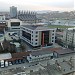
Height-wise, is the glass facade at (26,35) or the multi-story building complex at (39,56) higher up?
the glass facade at (26,35)

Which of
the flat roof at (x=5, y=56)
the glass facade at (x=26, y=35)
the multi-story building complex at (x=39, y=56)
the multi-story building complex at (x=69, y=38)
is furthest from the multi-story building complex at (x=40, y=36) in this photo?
the flat roof at (x=5, y=56)

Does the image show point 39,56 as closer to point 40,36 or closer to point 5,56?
point 5,56

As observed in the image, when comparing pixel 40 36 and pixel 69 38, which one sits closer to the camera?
pixel 40 36

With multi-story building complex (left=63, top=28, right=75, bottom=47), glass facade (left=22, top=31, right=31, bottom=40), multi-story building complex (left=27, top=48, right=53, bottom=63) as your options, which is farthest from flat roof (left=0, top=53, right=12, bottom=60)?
multi-story building complex (left=63, top=28, right=75, bottom=47)

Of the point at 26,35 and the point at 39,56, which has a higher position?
the point at 26,35

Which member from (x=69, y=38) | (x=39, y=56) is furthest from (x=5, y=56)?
(x=69, y=38)

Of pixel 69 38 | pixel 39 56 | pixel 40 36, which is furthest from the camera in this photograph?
pixel 69 38

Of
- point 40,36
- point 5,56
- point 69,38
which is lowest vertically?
point 5,56

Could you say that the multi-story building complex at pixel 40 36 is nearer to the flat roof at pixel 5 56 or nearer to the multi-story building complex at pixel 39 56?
the multi-story building complex at pixel 39 56

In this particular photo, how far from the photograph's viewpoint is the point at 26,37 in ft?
17.5

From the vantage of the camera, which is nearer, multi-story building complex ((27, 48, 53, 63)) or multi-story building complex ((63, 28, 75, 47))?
multi-story building complex ((27, 48, 53, 63))

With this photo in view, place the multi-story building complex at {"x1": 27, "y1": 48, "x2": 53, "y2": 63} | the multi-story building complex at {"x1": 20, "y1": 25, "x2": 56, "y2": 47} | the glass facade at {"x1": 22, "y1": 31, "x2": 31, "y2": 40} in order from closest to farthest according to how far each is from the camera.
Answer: the multi-story building complex at {"x1": 27, "y1": 48, "x2": 53, "y2": 63}
the multi-story building complex at {"x1": 20, "y1": 25, "x2": 56, "y2": 47}
the glass facade at {"x1": 22, "y1": 31, "x2": 31, "y2": 40}

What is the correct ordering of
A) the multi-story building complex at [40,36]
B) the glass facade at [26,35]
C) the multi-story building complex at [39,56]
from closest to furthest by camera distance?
the multi-story building complex at [39,56] → the multi-story building complex at [40,36] → the glass facade at [26,35]

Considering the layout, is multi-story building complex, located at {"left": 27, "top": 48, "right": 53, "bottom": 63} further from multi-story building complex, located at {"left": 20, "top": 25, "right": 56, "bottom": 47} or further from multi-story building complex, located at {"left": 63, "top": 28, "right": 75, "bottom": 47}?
multi-story building complex, located at {"left": 63, "top": 28, "right": 75, "bottom": 47}
